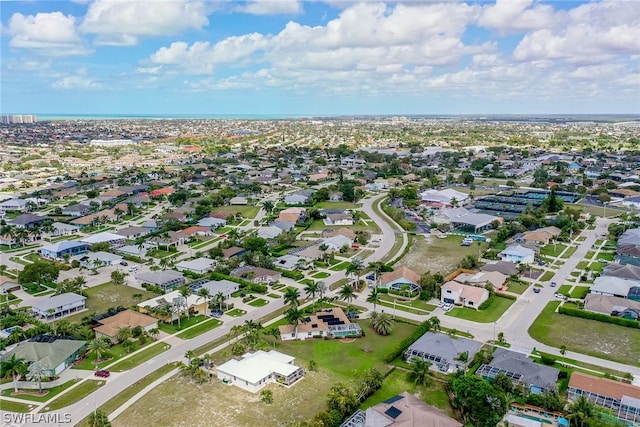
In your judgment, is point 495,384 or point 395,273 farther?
point 395,273

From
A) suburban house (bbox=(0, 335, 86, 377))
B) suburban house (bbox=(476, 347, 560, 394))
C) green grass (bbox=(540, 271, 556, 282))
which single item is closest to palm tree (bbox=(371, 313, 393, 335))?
suburban house (bbox=(476, 347, 560, 394))

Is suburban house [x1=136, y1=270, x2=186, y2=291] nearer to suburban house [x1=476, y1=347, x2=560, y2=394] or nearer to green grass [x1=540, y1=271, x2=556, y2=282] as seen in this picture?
suburban house [x1=476, y1=347, x2=560, y2=394]

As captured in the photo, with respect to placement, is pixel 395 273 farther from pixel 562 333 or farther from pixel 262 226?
pixel 262 226

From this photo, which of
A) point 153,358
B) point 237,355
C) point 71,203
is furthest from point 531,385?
point 71,203

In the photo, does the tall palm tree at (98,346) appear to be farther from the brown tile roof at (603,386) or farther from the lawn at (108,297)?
the brown tile roof at (603,386)

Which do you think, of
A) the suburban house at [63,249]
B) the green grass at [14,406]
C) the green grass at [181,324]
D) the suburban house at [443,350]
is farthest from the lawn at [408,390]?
the suburban house at [63,249]
